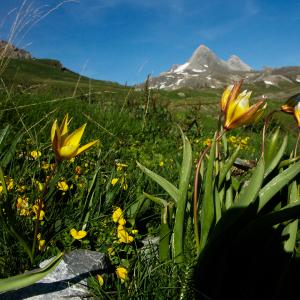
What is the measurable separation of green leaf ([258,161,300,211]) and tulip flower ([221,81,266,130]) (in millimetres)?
242

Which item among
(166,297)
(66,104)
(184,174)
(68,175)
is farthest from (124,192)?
(66,104)

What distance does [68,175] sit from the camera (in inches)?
99.3

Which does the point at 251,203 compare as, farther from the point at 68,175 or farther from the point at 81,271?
the point at 68,175

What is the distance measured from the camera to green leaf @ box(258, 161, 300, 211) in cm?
146

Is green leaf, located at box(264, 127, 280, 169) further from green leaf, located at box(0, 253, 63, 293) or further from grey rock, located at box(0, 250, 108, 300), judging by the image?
green leaf, located at box(0, 253, 63, 293)

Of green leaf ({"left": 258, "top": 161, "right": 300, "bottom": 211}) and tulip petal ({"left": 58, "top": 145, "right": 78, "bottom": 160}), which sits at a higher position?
tulip petal ({"left": 58, "top": 145, "right": 78, "bottom": 160})

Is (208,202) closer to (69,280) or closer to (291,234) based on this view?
(291,234)

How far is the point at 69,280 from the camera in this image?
1.44 metres

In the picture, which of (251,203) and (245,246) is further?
(245,246)

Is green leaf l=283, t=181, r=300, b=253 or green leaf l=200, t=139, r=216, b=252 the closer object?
green leaf l=200, t=139, r=216, b=252

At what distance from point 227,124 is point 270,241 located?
52 centimetres

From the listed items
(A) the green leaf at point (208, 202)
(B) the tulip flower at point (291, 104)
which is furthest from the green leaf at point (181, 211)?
(B) the tulip flower at point (291, 104)

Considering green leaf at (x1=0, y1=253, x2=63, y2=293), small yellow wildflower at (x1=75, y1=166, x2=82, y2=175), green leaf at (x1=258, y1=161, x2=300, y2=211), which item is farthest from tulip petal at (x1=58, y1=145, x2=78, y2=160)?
Answer: small yellow wildflower at (x1=75, y1=166, x2=82, y2=175)

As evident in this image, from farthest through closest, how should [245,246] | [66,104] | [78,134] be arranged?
[66,104], [245,246], [78,134]
